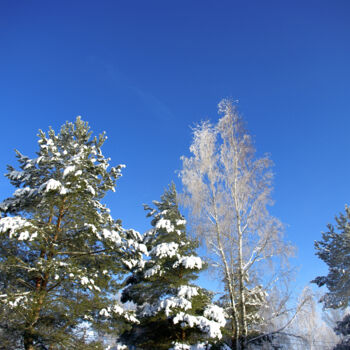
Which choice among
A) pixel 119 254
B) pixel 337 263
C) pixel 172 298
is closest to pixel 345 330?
pixel 337 263

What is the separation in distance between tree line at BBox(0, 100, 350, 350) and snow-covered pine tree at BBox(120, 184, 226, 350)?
2.2 inches

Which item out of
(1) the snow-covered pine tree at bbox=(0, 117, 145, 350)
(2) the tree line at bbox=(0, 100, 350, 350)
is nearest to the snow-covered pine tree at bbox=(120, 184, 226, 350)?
(2) the tree line at bbox=(0, 100, 350, 350)

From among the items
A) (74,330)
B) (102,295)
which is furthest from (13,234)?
(74,330)

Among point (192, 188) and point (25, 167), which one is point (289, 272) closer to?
point (192, 188)

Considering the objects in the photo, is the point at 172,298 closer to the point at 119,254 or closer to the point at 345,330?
the point at 119,254

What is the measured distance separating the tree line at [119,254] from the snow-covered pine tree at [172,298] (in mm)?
57

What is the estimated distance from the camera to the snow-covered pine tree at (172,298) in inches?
428

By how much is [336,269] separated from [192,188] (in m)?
13.3

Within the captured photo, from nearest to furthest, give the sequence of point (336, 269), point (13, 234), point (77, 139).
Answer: point (13, 234), point (77, 139), point (336, 269)

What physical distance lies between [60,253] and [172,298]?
535 centimetres

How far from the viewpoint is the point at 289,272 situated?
993cm

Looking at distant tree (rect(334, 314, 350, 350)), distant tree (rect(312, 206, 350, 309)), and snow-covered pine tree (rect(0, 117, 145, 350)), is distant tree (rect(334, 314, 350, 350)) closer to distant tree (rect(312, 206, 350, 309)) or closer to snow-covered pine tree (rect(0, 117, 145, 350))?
distant tree (rect(312, 206, 350, 309))

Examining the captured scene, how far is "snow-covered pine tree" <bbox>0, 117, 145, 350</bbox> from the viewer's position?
24.3 ft

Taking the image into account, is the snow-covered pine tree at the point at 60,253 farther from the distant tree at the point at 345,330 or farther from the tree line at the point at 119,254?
the distant tree at the point at 345,330
